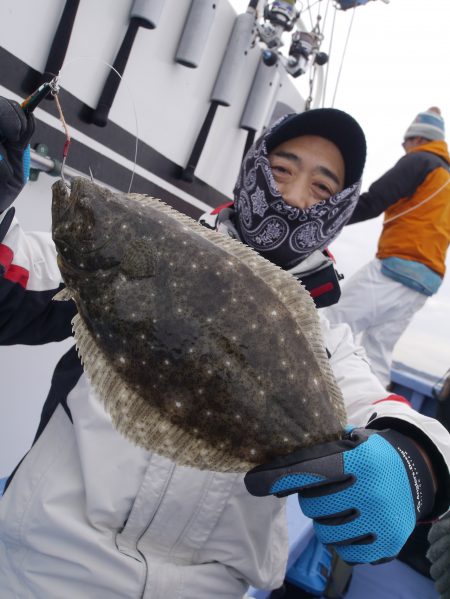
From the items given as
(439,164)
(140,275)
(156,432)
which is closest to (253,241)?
(140,275)

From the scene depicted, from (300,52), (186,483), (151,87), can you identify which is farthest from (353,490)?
(300,52)

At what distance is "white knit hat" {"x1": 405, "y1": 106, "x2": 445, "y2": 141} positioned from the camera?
5.07 m

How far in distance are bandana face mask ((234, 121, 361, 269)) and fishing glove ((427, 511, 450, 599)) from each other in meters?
1.25

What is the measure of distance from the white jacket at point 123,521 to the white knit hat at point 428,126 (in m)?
4.32

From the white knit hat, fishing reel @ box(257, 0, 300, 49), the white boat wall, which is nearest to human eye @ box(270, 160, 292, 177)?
the white boat wall

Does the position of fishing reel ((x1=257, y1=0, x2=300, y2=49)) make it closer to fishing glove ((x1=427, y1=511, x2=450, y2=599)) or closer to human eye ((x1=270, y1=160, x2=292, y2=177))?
human eye ((x1=270, y1=160, x2=292, y2=177))

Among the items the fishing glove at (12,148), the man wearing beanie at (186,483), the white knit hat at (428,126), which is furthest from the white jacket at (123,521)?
the white knit hat at (428,126)

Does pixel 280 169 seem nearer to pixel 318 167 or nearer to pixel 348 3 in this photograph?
pixel 318 167

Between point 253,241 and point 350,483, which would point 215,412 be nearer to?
point 350,483

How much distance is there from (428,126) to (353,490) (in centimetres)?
505

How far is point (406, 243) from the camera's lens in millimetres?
5031

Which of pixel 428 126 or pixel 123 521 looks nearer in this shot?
pixel 123 521

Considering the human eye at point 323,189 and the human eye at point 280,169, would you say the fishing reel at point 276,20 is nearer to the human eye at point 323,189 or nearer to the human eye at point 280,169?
the human eye at point 280,169

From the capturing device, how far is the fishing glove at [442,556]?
1.67 m
